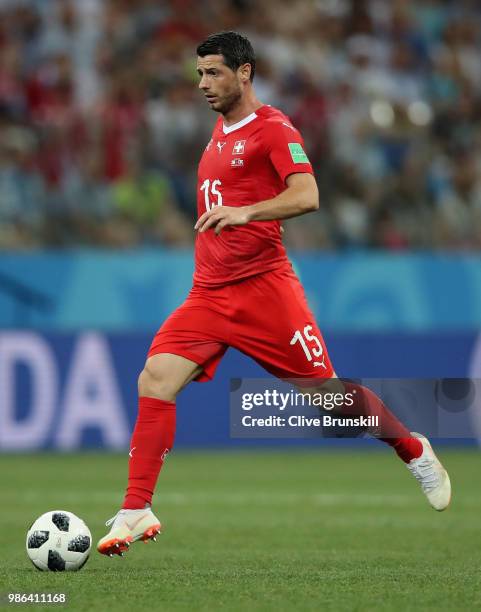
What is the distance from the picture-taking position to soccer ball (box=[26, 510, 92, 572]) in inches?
243

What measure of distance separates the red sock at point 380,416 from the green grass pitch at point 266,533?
1.94 ft

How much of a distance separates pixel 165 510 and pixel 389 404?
3115mm

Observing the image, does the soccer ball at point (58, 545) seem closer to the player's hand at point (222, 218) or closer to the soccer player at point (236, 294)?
the soccer player at point (236, 294)

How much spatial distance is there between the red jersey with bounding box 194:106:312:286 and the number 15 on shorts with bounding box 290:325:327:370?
35cm

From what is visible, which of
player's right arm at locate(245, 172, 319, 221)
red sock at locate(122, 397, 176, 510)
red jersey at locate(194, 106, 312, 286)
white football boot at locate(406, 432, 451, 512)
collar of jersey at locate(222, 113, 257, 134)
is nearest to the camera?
player's right arm at locate(245, 172, 319, 221)

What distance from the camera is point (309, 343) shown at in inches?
254

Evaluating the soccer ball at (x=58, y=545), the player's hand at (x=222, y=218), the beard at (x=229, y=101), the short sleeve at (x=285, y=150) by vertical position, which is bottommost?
the soccer ball at (x=58, y=545)

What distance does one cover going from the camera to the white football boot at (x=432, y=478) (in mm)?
6695

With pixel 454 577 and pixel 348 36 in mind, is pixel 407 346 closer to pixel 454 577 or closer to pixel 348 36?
pixel 348 36

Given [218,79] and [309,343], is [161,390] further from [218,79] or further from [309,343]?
[218,79]

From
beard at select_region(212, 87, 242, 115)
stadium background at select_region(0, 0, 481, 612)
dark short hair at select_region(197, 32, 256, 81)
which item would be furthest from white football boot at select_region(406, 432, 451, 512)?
stadium background at select_region(0, 0, 481, 612)

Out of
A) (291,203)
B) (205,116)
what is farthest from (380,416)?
(205,116)

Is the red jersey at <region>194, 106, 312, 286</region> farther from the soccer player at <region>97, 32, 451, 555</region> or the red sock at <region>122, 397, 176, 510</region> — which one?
the red sock at <region>122, 397, 176, 510</region>

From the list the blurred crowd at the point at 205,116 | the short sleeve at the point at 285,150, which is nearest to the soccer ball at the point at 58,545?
the short sleeve at the point at 285,150
